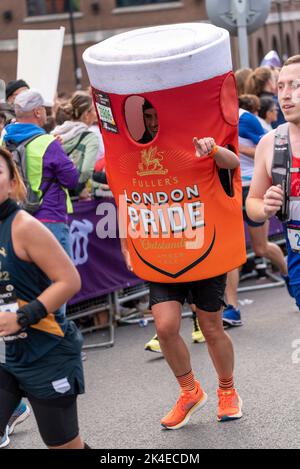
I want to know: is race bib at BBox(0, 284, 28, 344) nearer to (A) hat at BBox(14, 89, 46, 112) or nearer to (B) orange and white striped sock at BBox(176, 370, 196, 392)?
(B) orange and white striped sock at BBox(176, 370, 196, 392)

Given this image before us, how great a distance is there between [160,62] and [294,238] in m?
1.11

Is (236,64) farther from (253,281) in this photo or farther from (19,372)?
(19,372)

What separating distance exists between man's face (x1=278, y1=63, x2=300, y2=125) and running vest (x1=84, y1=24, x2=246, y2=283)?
0.54m

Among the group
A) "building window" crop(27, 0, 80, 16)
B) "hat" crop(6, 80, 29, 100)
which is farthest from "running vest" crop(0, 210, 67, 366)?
"building window" crop(27, 0, 80, 16)

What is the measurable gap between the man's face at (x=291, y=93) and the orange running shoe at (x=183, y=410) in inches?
67.4

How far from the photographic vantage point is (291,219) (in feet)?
15.9

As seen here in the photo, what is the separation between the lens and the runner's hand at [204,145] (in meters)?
5.08

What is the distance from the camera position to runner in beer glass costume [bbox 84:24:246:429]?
17.2 feet

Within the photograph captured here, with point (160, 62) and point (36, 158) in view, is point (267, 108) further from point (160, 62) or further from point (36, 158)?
point (160, 62)

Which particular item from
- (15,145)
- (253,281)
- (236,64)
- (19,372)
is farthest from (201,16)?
(19,372)

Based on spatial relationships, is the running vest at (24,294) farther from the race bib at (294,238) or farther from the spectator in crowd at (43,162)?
the spectator in crowd at (43,162)

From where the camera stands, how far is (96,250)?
8.81 meters

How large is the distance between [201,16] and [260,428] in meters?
42.5
